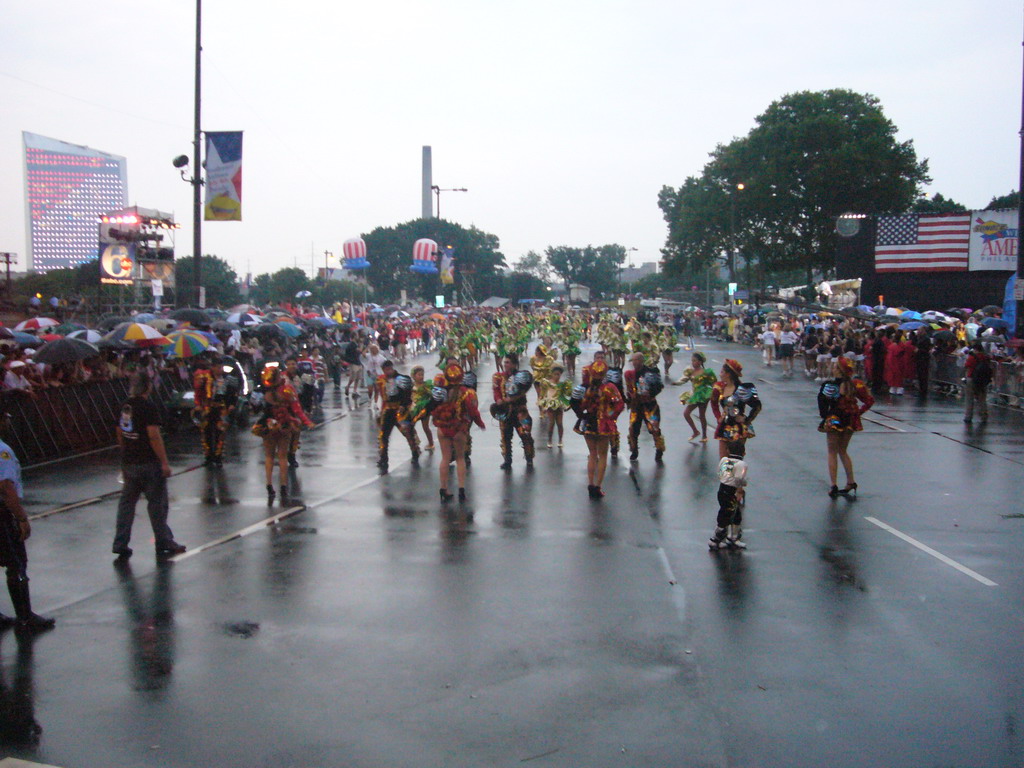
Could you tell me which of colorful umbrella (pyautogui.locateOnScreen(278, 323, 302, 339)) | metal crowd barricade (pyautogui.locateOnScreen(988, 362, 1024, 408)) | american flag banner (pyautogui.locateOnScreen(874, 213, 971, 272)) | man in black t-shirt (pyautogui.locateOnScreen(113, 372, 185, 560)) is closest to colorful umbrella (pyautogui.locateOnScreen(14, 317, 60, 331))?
colorful umbrella (pyautogui.locateOnScreen(278, 323, 302, 339))

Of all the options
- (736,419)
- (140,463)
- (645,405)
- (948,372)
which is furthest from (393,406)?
(948,372)

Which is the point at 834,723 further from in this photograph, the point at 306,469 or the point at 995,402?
the point at 995,402

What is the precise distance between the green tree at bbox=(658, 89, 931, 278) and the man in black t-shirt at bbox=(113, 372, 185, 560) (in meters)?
55.2

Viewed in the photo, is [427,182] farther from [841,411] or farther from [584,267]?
[841,411]

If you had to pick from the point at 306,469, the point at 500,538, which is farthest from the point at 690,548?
the point at 306,469

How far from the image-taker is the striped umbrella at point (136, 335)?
18016mm

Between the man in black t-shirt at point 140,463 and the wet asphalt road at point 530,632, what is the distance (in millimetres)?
394

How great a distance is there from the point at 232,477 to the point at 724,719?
9392 mm

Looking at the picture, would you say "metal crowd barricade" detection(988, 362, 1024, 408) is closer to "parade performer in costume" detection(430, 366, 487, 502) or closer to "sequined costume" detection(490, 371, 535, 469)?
"sequined costume" detection(490, 371, 535, 469)

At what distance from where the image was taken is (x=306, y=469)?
544 inches

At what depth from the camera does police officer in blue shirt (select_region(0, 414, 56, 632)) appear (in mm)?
6766

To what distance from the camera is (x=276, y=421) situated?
37.3 feet

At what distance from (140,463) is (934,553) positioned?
288 inches

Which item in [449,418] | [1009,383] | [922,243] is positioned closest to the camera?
[449,418]
